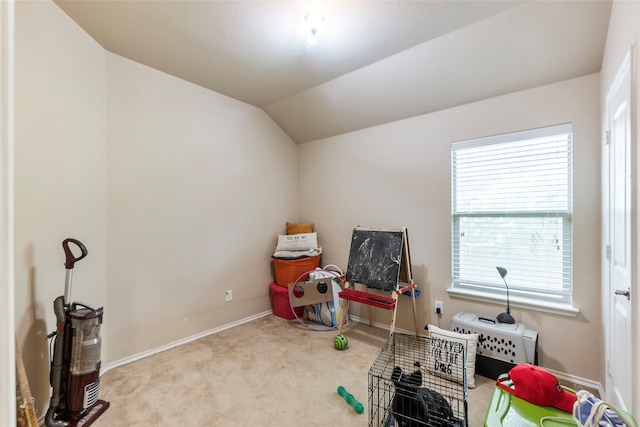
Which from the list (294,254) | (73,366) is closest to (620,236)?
(294,254)

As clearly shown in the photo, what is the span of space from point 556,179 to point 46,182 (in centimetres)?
378

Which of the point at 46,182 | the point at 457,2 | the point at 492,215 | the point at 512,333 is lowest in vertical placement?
the point at 512,333

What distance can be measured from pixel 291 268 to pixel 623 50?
321 cm

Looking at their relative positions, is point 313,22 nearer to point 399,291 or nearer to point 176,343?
point 399,291

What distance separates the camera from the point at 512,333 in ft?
6.97

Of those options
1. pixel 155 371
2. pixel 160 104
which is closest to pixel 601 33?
pixel 160 104

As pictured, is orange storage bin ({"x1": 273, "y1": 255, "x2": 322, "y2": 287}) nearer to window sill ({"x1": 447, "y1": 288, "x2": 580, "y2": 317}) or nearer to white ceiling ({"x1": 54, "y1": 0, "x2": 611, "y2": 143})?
window sill ({"x1": 447, "y1": 288, "x2": 580, "y2": 317})

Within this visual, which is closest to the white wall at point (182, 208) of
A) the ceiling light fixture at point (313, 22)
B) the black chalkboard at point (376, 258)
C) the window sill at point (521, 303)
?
the black chalkboard at point (376, 258)

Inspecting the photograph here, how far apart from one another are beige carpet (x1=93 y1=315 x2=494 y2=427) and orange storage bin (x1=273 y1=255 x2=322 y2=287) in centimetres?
72

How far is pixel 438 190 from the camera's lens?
2.85 meters

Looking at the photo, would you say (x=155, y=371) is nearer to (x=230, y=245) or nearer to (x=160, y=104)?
(x=230, y=245)

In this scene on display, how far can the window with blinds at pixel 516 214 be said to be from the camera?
2250mm

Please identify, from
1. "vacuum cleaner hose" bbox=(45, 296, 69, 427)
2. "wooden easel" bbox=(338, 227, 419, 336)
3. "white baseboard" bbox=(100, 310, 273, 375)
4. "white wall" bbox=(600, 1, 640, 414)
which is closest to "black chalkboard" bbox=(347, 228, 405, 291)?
"wooden easel" bbox=(338, 227, 419, 336)

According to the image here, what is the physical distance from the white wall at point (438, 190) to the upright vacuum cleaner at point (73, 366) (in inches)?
102
